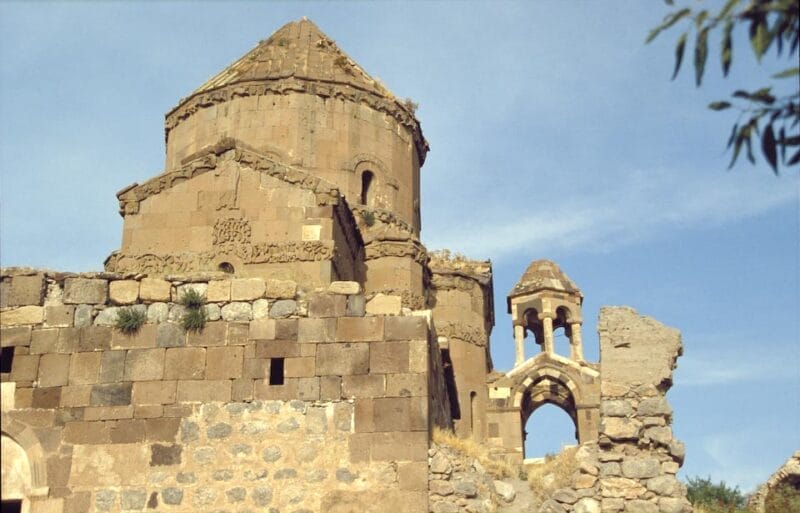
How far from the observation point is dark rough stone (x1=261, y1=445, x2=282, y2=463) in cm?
953

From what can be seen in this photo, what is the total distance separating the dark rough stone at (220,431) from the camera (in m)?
9.66

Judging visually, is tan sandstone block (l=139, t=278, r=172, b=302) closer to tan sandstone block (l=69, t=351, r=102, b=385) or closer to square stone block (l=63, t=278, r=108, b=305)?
square stone block (l=63, t=278, r=108, b=305)

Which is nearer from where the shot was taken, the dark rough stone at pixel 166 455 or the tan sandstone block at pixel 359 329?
the dark rough stone at pixel 166 455

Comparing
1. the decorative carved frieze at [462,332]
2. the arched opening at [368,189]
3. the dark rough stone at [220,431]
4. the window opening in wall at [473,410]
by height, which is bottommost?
the dark rough stone at [220,431]

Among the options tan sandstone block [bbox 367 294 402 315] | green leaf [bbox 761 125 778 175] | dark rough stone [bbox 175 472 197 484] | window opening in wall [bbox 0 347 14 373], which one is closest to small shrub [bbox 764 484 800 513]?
tan sandstone block [bbox 367 294 402 315]

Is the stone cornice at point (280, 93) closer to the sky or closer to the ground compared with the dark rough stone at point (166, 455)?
closer to the sky

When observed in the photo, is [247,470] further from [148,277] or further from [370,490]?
[148,277]

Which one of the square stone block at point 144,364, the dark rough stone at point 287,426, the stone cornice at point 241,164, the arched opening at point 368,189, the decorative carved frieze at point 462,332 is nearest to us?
the dark rough stone at point 287,426

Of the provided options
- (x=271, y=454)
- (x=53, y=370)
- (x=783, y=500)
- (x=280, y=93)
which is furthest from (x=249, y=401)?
(x=280, y=93)

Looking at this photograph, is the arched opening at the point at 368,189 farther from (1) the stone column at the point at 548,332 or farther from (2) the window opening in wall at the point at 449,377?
(1) the stone column at the point at 548,332

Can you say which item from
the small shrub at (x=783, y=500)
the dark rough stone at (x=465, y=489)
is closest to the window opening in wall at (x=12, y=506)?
the dark rough stone at (x=465, y=489)

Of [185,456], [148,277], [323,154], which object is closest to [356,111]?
[323,154]

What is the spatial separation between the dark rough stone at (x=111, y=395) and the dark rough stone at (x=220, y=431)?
87 cm

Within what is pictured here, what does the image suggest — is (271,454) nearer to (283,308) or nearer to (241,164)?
(283,308)
